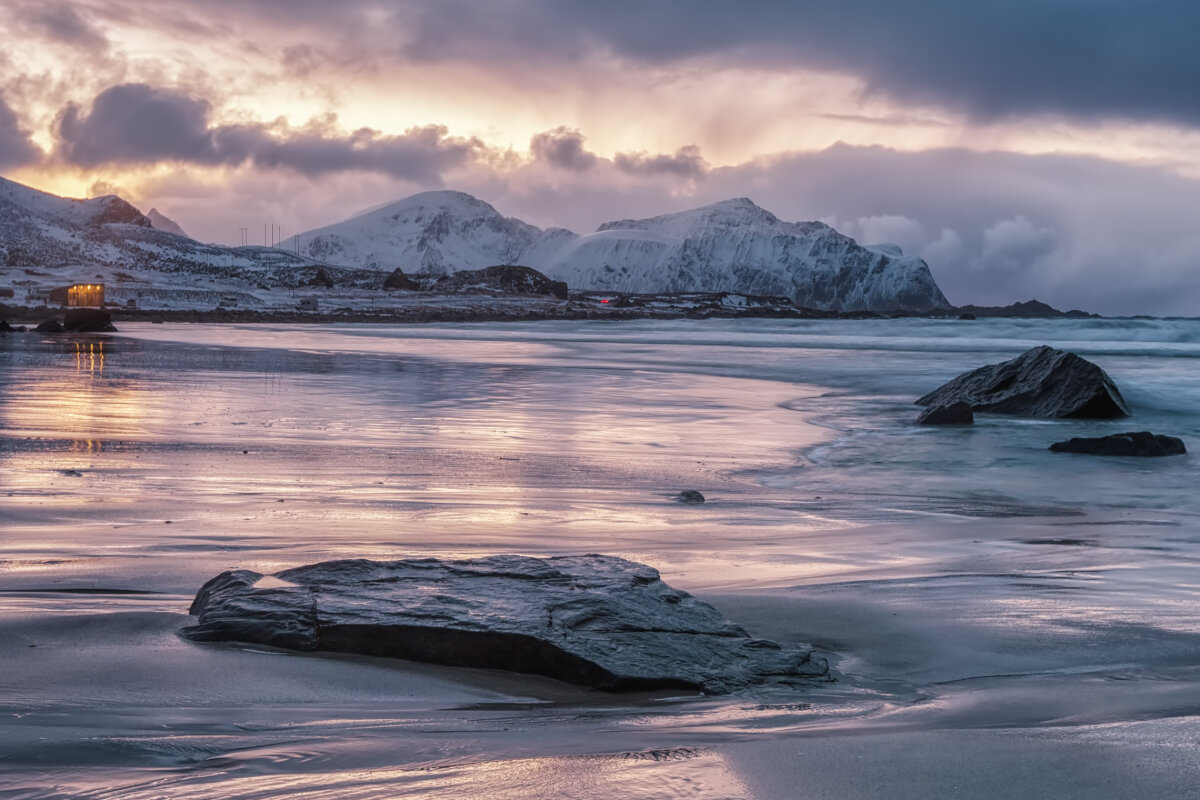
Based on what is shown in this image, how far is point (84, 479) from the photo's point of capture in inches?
328

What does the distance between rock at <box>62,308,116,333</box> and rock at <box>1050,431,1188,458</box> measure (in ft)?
135

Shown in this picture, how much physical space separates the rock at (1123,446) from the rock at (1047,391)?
4173mm

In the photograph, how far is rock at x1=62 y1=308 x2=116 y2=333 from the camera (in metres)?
44.7

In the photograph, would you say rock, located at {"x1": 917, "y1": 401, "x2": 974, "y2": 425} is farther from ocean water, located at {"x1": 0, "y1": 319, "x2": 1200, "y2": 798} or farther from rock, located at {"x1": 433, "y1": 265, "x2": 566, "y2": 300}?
rock, located at {"x1": 433, "y1": 265, "x2": 566, "y2": 300}

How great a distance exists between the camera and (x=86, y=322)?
4538 centimetres

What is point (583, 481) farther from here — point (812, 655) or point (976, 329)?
point (976, 329)

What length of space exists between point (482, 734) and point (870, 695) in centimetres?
145

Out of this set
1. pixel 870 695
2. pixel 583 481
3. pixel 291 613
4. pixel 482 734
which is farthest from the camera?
pixel 583 481

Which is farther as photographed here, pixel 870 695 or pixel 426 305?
pixel 426 305

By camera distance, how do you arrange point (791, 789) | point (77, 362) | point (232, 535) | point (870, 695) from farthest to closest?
1. point (77, 362)
2. point (232, 535)
3. point (870, 695)
4. point (791, 789)

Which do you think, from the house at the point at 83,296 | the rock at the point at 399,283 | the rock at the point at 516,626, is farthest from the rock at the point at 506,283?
the rock at the point at 516,626

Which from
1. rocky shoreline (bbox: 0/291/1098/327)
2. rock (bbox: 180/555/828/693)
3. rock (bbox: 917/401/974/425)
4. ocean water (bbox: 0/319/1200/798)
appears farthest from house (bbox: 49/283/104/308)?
rock (bbox: 180/555/828/693)

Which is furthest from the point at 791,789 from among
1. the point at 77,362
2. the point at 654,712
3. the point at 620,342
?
the point at 620,342

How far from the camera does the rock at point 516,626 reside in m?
3.91
